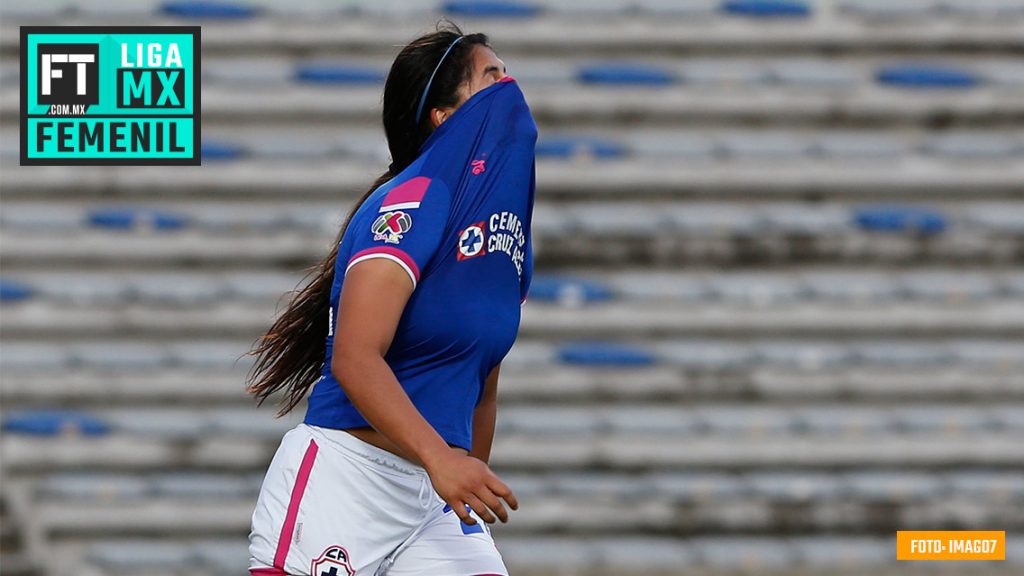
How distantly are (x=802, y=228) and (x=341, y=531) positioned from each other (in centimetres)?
673

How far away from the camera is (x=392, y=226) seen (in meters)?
2.47

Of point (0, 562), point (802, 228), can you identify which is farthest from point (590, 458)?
point (0, 562)

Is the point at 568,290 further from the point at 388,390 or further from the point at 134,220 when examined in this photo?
the point at 388,390

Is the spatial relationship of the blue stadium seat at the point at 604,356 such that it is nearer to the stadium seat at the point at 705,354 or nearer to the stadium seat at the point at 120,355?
the stadium seat at the point at 705,354

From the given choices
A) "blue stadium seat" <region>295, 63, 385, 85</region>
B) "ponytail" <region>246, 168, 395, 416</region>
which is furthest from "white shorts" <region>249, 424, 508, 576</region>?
"blue stadium seat" <region>295, 63, 385, 85</region>

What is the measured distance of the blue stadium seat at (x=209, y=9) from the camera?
9.20 meters

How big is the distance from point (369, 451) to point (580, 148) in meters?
6.63

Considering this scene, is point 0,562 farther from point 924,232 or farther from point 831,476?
point 924,232

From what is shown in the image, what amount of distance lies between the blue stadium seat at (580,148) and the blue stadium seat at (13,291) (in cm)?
322

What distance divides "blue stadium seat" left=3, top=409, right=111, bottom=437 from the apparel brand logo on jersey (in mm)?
6281

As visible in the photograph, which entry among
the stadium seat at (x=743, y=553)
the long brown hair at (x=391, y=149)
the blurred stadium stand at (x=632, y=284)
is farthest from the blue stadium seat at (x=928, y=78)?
the long brown hair at (x=391, y=149)

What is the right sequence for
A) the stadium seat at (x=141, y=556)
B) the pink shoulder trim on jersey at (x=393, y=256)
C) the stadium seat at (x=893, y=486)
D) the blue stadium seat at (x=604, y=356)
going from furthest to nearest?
the blue stadium seat at (x=604, y=356) < the stadium seat at (x=893, y=486) < the stadium seat at (x=141, y=556) < the pink shoulder trim on jersey at (x=393, y=256)

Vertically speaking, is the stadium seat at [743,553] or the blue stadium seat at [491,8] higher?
the blue stadium seat at [491,8]

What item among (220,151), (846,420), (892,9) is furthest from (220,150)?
(892,9)
